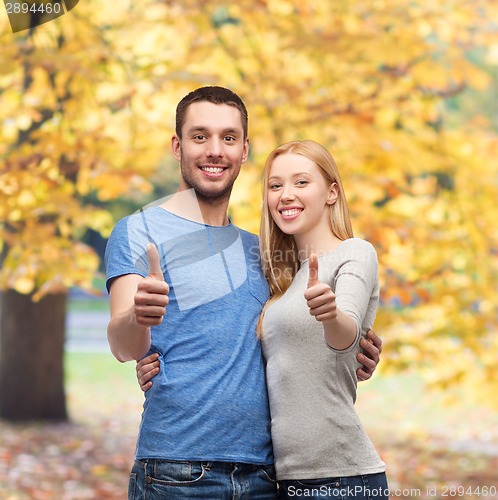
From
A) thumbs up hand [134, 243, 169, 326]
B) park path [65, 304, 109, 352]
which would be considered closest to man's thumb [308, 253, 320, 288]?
thumbs up hand [134, 243, 169, 326]

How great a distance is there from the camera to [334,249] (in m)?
2.53

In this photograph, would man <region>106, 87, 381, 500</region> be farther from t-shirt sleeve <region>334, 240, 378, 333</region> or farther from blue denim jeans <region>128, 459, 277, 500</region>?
t-shirt sleeve <region>334, 240, 378, 333</region>

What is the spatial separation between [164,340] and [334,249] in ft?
1.92

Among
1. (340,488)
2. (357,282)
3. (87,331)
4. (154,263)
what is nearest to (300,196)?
(357,282)

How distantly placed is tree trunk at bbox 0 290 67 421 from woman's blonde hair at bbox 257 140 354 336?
5.80 meters

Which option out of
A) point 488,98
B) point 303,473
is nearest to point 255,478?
point 303,473

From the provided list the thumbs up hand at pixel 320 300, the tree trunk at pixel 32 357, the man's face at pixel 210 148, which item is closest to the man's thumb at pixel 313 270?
the thumbs up hand at pixel 320 300

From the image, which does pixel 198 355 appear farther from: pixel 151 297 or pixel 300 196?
pixel 300 196

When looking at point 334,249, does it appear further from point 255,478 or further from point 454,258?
point 454,258

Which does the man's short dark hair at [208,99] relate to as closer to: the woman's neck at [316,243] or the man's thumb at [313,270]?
the woman's neck at [316,243]

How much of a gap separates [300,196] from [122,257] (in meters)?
0.59

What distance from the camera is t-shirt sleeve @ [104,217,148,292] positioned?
7.74 ft

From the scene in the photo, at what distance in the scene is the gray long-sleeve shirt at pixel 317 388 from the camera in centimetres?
233

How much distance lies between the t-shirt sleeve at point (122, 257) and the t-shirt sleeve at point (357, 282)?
0.57m
